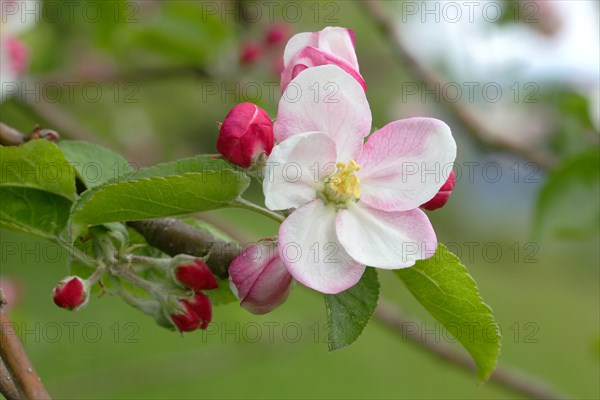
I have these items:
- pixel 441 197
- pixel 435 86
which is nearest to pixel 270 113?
pixel 435 86

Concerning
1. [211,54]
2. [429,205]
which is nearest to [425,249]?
[429,205]

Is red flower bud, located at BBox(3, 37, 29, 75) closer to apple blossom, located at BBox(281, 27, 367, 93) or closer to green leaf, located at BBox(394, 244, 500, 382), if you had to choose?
apple blossom, located at BBox(281, 27, 367, 93)

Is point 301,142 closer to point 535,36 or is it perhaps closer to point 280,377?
point 535,36

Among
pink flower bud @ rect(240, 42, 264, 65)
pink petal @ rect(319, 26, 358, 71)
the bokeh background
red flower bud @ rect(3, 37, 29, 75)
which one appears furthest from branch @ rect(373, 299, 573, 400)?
pink petal @ rect(319, 26, 358, 71)

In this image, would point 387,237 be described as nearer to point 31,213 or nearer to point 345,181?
point 345,181

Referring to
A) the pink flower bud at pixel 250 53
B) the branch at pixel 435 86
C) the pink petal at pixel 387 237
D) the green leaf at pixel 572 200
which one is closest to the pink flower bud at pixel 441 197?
the pink petal at pixel 387 237
